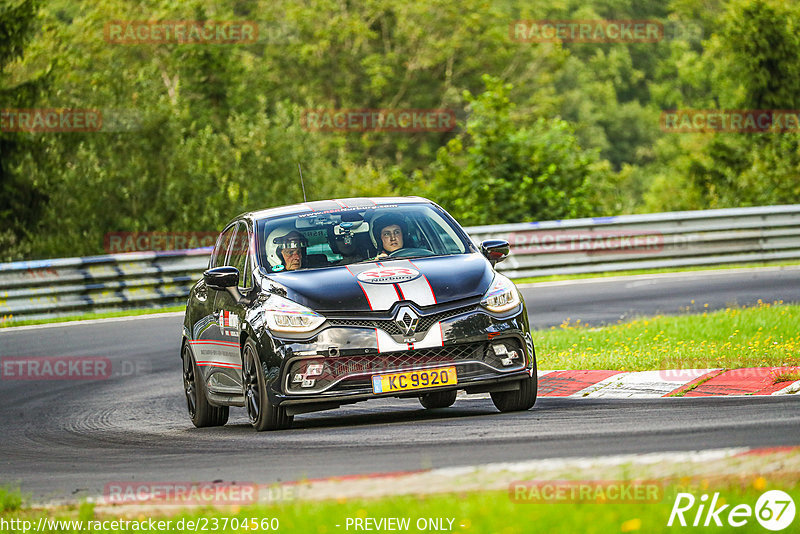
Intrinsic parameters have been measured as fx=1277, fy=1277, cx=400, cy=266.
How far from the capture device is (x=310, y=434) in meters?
8.77

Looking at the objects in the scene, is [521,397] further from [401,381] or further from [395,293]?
[395,293]

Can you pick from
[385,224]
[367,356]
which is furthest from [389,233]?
[367,356]

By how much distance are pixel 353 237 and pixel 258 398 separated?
4.97ft

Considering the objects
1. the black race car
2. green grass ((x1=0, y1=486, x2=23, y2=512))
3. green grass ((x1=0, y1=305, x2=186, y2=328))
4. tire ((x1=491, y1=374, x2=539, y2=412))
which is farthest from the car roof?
green grass ((x1=0, y1=305, x2=186, y2=328))

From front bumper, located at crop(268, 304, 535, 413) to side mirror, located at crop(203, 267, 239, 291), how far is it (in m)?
1.21

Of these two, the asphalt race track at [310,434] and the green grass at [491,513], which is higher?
the green grass at [491,513]

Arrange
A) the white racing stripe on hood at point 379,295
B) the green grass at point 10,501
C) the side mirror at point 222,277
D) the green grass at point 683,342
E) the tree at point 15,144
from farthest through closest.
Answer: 1. the tree at point 15,144
2. the green grass at point 683,342
3. the side mirror at point 222,277
4. the white racing stripe on hood at point 379,295
5. the green grass at point 10,501

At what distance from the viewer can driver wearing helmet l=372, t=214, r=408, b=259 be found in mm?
9734

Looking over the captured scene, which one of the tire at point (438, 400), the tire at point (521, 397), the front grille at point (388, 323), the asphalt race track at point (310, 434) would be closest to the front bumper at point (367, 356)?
the front grille at point (388, 323)

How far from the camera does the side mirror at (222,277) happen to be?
9.75 meters

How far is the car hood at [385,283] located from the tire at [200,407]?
1.73 meters

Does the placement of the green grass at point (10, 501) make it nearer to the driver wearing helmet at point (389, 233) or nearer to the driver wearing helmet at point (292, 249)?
the driver wearing helmet at point (292, 249)

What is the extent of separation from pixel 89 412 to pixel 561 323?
6.49 metres

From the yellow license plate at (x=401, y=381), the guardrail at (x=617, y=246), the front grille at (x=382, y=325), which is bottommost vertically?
the guardrail at (x=617, y=246)
